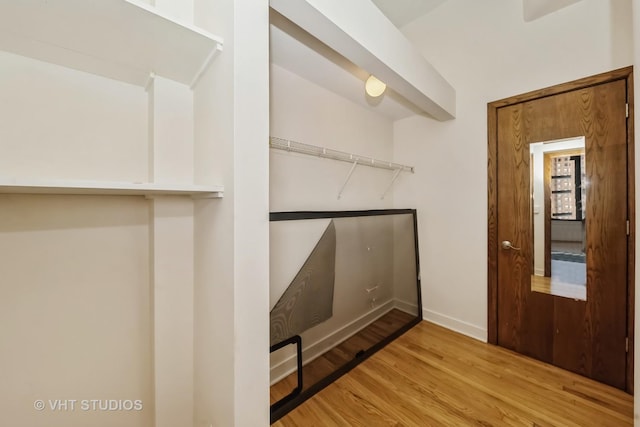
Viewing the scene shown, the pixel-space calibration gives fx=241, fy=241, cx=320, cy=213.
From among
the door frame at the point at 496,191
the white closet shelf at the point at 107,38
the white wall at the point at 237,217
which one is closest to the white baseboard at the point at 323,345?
the white wall at the point at 237,217

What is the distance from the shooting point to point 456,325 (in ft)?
7.66

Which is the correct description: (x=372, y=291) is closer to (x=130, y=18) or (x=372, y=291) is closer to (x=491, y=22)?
(x=130, y=18)

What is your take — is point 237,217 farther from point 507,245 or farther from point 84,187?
point 507,245

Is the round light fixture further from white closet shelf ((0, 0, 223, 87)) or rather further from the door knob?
the door knob

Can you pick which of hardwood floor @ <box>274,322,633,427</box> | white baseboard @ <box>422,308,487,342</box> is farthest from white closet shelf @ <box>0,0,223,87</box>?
white baseboard @ <box>422,308,487,342</box>

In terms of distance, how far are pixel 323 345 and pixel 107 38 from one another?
6.45 ft

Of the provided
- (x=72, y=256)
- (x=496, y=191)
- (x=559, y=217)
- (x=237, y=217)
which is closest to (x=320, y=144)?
(x=237, y=217)

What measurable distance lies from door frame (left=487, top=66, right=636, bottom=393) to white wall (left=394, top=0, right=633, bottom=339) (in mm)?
51

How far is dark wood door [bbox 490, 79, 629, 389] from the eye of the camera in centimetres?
160

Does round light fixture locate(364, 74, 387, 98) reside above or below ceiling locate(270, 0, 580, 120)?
below

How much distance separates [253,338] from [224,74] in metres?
0.99

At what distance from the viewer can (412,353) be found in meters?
1.97

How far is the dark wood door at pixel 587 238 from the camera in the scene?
160 cm

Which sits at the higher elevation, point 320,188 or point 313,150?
point 313,150
